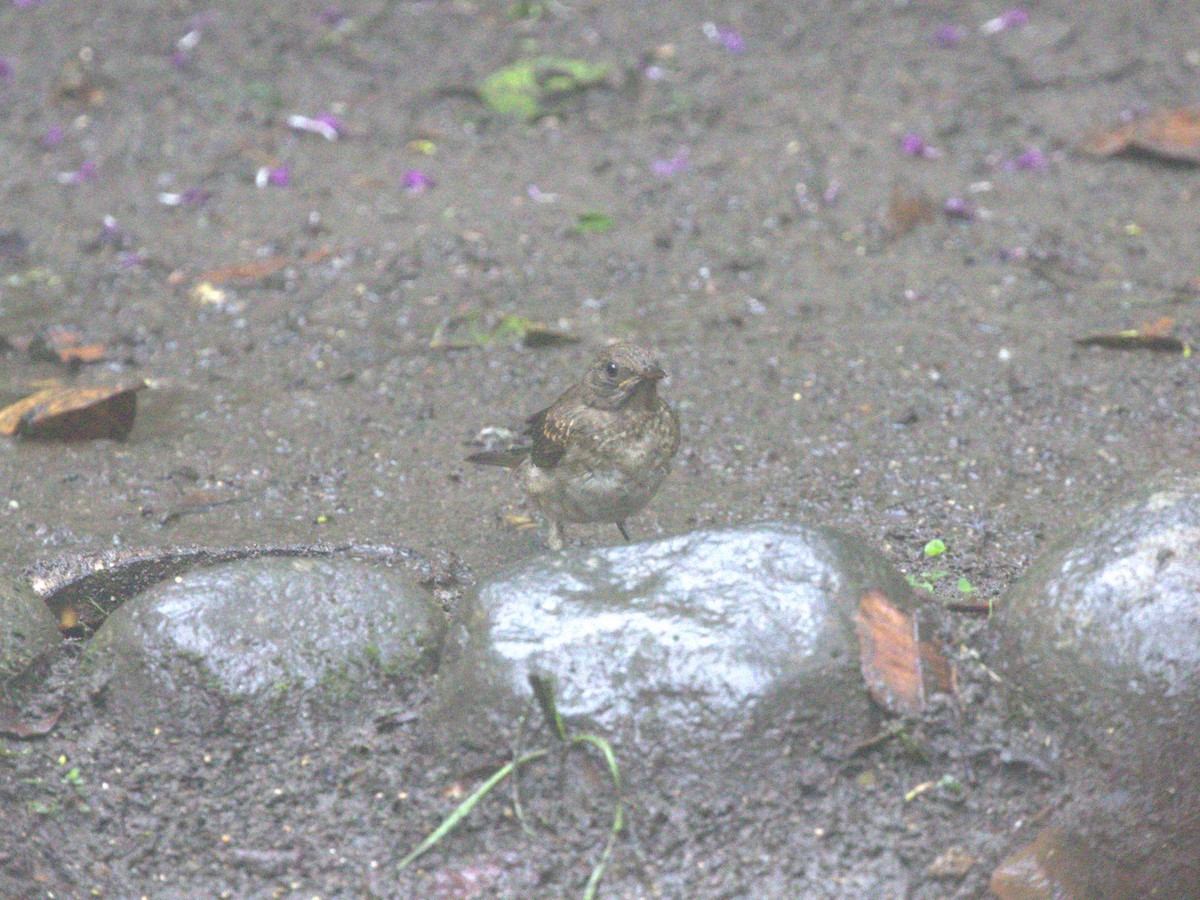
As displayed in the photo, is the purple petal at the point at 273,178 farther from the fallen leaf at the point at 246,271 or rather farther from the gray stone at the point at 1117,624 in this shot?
the gray stone at the point at 1117,624

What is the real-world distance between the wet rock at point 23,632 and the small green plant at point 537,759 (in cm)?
126

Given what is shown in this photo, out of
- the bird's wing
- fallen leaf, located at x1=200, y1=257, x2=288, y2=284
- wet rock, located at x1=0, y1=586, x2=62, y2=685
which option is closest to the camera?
wet rock, located at x1=0, y1=586, x2=62, y2=685

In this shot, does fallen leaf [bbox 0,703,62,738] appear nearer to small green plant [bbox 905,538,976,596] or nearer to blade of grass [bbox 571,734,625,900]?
blade of grass [bbox 571,734,625,900]

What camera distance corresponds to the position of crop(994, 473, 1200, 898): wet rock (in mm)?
3238

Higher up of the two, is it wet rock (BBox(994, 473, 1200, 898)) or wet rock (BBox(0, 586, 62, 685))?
wet rock (BBox(994, 473, 1200, 898))

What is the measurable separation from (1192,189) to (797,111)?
2.28m

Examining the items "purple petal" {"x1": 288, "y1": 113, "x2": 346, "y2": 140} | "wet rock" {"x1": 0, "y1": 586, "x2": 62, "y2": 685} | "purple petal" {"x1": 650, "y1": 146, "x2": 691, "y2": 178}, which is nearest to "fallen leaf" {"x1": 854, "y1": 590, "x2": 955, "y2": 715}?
"wet rock" {"x1": 0, "y1": 586, "x2": 62, "y2": 685}

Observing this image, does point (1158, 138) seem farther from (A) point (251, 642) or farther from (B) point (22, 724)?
(B) point (22, 724)

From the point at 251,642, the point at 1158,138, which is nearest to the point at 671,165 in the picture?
the point at 1158,138

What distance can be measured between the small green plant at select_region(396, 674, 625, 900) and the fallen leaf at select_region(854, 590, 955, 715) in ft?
2.15

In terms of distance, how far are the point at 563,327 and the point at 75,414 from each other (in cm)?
217

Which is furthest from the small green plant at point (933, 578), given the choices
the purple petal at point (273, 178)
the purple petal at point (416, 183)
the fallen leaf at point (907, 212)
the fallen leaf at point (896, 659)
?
the purple petal at point (273, 178)

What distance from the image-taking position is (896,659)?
3383mm

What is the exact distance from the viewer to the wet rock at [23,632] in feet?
12.3
